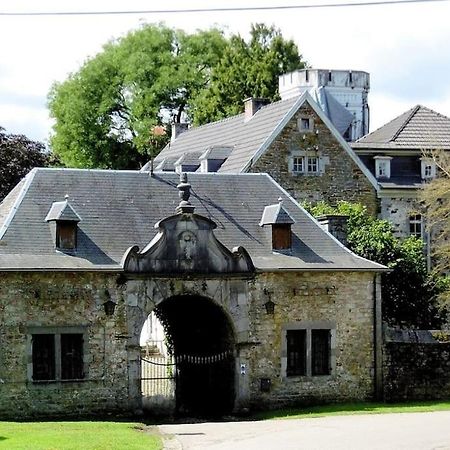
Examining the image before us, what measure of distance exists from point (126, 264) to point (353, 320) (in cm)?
666

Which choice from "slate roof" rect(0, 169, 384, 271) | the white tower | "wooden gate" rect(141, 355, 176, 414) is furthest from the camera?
the white tower

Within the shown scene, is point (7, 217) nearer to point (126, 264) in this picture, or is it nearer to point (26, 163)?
point (126, 264)

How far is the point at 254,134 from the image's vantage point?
1906 inches

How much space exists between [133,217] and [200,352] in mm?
4810

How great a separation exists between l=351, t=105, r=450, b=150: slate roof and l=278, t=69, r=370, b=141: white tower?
832cm

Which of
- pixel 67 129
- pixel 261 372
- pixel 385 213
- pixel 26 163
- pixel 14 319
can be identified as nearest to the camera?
pixel 14 319

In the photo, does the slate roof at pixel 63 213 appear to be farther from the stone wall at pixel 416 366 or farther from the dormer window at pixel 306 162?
the dormer window at pixel 306 162

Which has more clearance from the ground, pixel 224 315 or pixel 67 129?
pixel 67 129

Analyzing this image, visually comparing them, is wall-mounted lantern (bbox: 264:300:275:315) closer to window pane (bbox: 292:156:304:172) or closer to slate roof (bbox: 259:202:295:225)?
slate roof (bbox: 259:202:295:225)

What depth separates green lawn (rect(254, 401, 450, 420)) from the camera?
106 ft

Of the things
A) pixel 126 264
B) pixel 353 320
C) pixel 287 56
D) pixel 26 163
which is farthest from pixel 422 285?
pixel 287 56

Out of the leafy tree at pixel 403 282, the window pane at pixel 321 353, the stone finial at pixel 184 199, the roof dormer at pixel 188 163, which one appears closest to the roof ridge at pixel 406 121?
the roof dormer at pixel 188 163

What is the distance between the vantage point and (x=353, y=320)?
34438 millimetres

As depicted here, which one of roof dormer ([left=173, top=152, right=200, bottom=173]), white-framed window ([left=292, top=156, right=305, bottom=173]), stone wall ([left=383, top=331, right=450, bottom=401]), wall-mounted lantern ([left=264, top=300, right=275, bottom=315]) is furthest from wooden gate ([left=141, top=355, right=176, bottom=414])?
roof dormer ([left=173, top=152, right=200, bottom=173])
